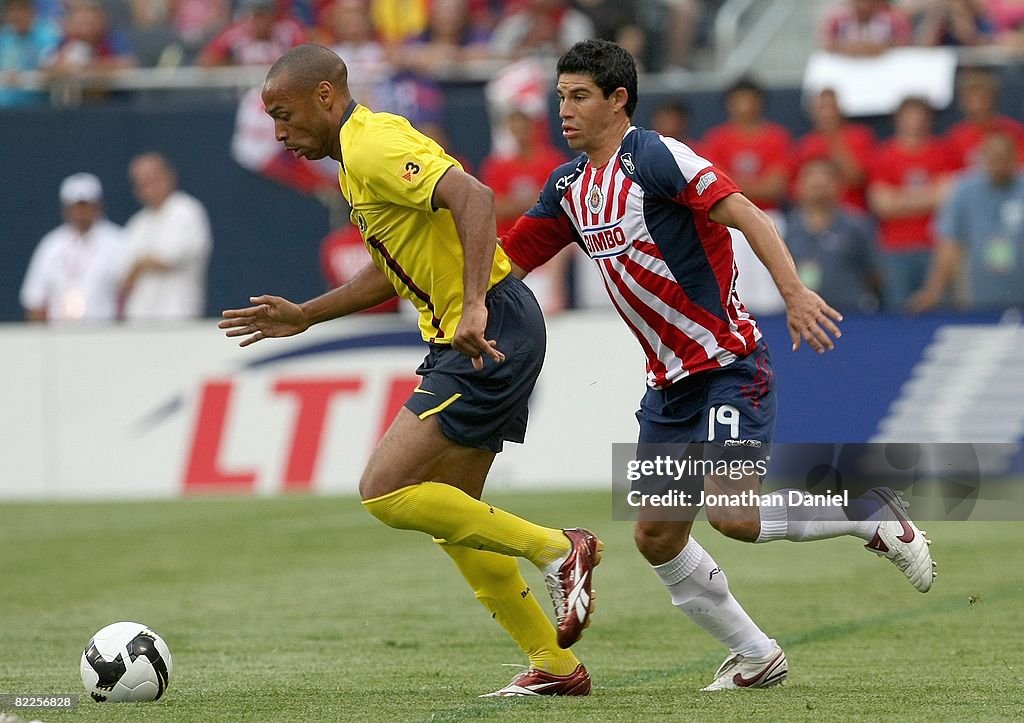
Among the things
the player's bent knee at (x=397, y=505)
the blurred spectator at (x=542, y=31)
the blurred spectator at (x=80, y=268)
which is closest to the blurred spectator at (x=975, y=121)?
the blurred spectator at (x=542, y=31)

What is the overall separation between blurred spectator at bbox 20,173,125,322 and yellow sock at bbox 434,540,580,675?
1041 centimetres

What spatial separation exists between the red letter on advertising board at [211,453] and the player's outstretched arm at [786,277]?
9068 millimetres

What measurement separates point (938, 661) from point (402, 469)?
245 cm

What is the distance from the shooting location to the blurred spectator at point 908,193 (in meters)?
14.9

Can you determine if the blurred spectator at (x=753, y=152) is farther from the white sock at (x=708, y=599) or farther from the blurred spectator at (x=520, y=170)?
the white sock at (x=708, y=599)

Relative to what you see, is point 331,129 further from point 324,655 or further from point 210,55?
point 210,55

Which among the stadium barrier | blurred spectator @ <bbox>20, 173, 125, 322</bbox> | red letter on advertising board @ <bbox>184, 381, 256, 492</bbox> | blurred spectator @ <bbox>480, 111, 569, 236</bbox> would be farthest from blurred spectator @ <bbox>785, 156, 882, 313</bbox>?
blurred spectator @ <bbox>20, 173, 125, 322</bbox>

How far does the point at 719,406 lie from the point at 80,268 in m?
11.0

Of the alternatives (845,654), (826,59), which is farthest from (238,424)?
(845,654)

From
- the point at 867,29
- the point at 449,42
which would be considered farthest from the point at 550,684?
the point at 449,42

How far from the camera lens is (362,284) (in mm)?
6984

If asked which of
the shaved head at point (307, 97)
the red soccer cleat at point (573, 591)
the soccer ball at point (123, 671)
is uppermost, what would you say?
the shaved head at point (307, 97)

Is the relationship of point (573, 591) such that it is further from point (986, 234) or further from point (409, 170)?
point (986, 234)

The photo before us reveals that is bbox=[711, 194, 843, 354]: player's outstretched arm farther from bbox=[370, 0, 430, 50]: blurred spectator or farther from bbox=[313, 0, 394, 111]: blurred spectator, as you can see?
bbox=[370, 0, 430, 50]: blurred spectator
